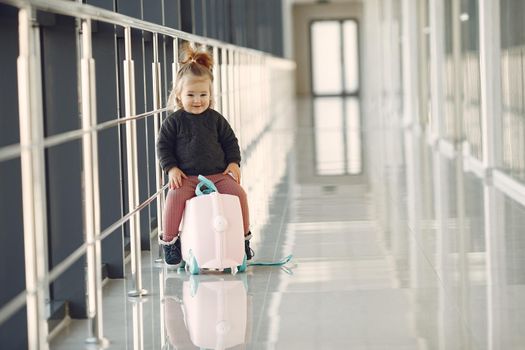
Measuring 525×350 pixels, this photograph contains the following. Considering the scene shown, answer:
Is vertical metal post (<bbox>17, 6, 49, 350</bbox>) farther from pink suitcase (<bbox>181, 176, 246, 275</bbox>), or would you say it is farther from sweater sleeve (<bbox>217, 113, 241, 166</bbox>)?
sweater sleeve (<bbox>217, 113, 241, 166</bbox>)

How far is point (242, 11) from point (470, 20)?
12.5 feet

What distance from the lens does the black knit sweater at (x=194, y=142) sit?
3.36 meters

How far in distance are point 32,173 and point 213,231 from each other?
1.38 m

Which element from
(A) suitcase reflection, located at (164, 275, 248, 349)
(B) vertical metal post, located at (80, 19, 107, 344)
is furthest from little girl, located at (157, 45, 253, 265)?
(B) vertical metal post, located at (80, 19, 107, 344)

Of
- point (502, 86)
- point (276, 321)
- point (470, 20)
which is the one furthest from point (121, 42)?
point (470, 20)

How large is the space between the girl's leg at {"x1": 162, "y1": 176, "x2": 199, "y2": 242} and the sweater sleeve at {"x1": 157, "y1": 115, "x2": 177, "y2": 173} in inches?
3.0

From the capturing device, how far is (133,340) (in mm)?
2535

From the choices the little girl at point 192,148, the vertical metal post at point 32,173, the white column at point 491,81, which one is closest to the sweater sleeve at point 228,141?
the little girl at point 192,148

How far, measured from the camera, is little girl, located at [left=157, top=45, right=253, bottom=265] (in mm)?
3348

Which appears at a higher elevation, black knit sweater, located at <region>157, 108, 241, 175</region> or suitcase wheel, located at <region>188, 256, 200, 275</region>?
black knit sweater, located at <region>157, 108, 241, 175</region>

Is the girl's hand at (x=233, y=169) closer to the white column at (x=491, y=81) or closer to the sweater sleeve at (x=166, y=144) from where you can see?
the sweater sleeve at (x=166, y=144)

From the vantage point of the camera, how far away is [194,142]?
3.38 metres

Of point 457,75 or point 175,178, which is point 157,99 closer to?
point 175,178

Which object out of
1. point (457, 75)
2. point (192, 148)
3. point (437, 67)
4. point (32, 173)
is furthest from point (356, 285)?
point (437, 67)
